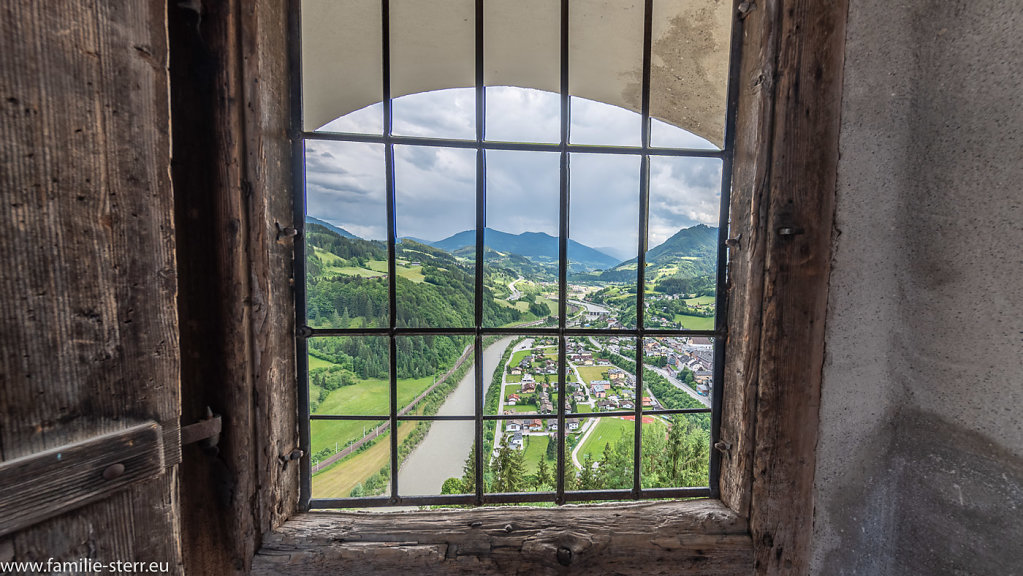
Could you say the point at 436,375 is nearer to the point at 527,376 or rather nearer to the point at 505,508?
the point at 527,376

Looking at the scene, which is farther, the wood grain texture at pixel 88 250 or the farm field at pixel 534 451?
the farm field at pixel 534 451

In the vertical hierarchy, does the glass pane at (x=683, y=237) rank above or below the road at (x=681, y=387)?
above

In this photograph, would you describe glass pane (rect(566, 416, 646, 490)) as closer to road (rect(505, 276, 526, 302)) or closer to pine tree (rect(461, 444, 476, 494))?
pine tree (rect(461, 444, 476, 494))

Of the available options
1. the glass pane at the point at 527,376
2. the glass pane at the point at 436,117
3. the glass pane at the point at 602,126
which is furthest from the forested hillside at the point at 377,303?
the glass pane at the point at 602,126

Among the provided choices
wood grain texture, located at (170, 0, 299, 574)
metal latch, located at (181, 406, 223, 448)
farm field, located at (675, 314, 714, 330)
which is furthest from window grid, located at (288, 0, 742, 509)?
metal latch, located at (181, 406, 223, 448)

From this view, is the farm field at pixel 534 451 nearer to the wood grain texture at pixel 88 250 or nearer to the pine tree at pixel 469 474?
the pine tree at pixel 469 474

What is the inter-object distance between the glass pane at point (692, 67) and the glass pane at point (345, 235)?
962mm

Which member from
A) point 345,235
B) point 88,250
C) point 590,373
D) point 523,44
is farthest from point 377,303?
point 523,44

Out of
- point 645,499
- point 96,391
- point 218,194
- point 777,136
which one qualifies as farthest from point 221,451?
point 777,136

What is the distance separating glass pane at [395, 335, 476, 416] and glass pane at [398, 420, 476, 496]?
0.05 m

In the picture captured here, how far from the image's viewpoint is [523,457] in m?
1.14

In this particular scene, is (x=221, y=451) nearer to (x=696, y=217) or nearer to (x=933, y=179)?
(x=696, y=217)

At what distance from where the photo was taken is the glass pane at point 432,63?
3.61 feet

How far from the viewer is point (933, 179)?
2.72ft
